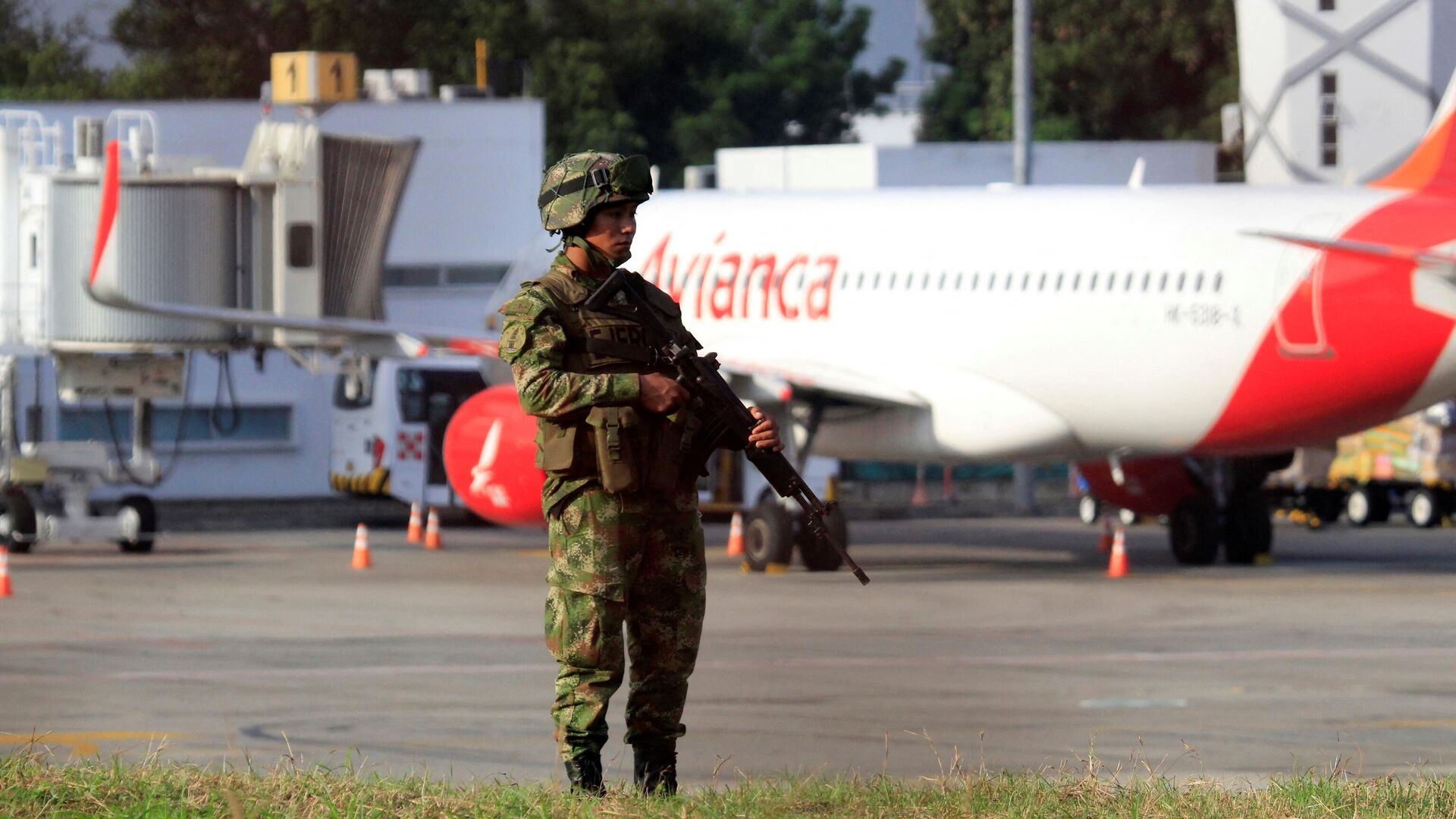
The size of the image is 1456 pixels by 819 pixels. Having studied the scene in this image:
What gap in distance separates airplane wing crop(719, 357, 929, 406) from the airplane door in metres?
3.51

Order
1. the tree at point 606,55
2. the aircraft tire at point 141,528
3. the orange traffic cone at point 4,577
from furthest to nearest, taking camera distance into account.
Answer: the tree at point 606,55 < the aircraft tire at point 141,528 < the orange traffic cone at point 4,577

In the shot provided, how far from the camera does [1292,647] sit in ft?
51.9

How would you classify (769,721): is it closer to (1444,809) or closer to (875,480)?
(1444,809)

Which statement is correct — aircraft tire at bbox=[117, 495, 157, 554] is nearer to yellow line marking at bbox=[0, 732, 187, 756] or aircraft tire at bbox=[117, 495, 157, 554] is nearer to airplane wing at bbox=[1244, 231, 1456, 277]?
airplane wing at bbox=[1244, 231, 1456, 277]

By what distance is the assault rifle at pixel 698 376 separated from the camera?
26.5 ft

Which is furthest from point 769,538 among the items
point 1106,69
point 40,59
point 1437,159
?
point 1106,69

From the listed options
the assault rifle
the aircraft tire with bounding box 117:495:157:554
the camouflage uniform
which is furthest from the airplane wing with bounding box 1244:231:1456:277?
the camouflage uniform

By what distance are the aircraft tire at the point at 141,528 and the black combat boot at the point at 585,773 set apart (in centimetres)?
1831

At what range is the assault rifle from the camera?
809 cm

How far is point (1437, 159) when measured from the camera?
2084 centimetres

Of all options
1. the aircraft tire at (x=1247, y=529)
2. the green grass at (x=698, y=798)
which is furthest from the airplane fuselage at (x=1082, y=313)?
the green grass at (x=698, y=798)

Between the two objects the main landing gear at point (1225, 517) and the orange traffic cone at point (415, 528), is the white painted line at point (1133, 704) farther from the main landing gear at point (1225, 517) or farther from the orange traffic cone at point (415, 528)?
the orange traffic cone at point (415, 528)

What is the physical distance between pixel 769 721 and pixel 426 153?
92.2 ft

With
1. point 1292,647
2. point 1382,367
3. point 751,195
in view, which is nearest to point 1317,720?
point 1292,647
